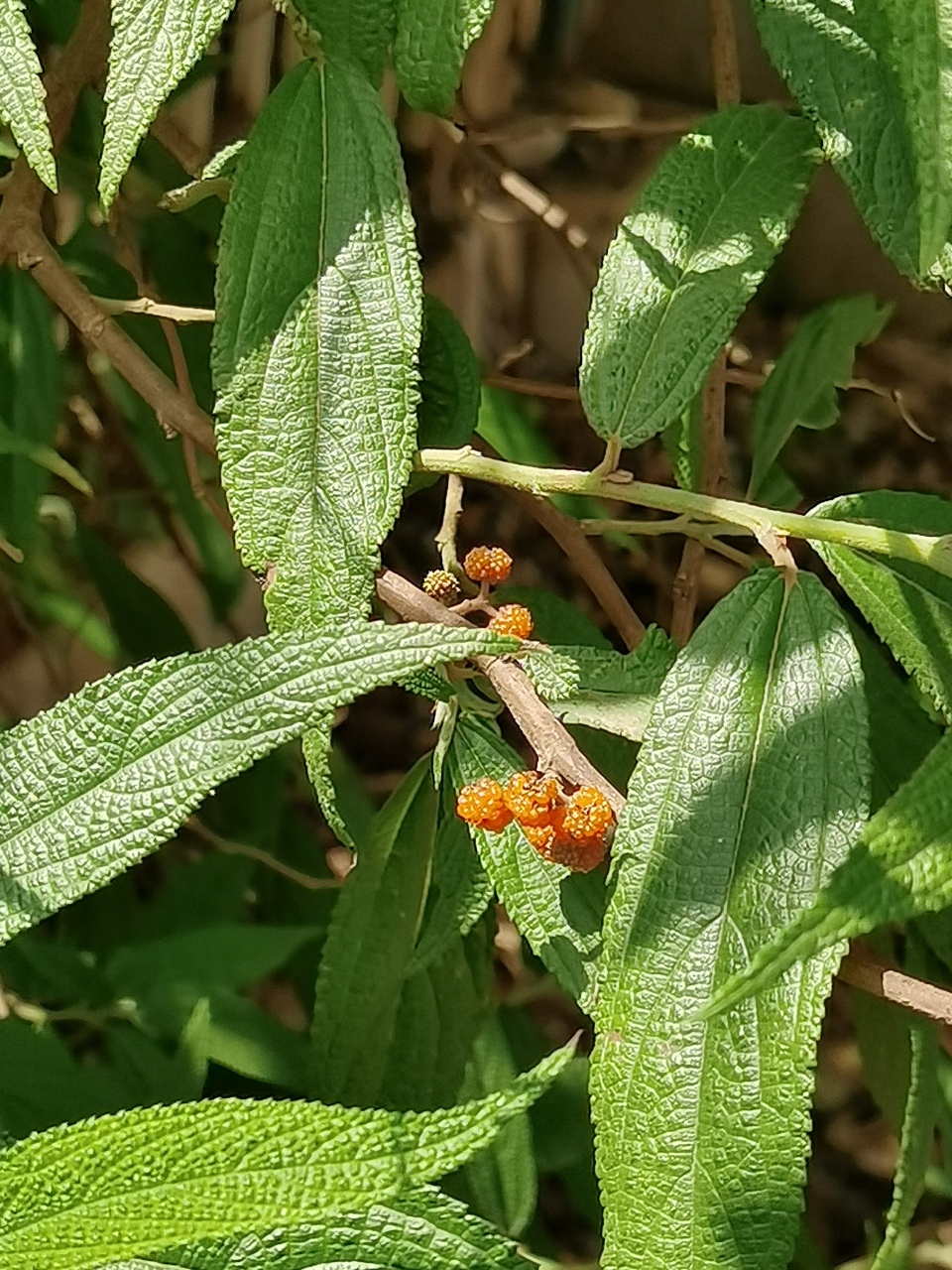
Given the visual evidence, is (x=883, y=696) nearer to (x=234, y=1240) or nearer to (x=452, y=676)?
(x=452, y=676)

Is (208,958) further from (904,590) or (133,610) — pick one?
(904,590)

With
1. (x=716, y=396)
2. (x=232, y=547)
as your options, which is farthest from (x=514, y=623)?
(x=232, y=547)

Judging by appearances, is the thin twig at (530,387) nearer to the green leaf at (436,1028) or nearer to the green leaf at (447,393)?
the green leaf at (447,393)

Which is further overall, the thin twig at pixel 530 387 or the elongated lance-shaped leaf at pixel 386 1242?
the thin twig at pixel 530 387

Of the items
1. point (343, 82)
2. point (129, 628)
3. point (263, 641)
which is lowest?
point (129, 628)

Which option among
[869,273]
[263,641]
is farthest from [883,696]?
[869,273]

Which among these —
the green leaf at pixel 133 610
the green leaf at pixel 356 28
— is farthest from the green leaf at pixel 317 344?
the green leaf at pixel 133 610
